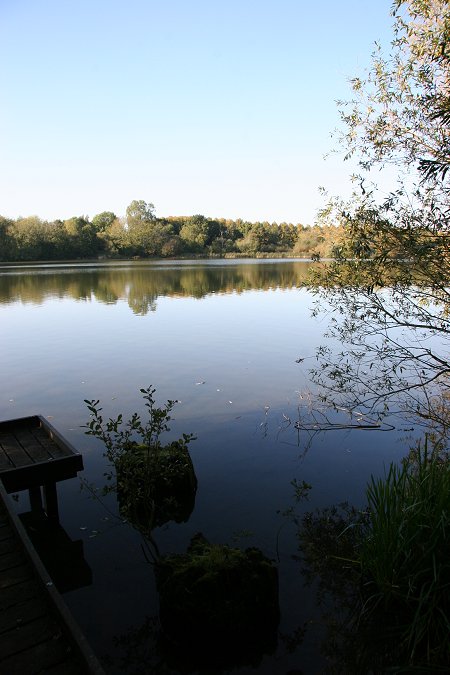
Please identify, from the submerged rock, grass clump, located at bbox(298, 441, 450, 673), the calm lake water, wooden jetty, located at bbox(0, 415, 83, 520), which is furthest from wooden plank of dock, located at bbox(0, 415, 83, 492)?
grass clump, located at bbox(298, 441, 450, 673)

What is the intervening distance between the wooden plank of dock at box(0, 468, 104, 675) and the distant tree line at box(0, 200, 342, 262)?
64.8 metres

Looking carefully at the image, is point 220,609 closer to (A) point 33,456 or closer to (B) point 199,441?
(A) point 33,456

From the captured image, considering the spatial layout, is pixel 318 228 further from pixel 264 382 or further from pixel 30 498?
pixel 30 498

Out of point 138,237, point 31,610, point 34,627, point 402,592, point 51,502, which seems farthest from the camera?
point 138,237

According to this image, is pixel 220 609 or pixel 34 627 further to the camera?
pixel 220 609

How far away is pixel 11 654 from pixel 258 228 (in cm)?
11418

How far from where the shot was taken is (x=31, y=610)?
11.0ft

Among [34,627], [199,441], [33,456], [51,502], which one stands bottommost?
[199,441]

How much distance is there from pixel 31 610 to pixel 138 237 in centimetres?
9684

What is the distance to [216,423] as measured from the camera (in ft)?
30.3

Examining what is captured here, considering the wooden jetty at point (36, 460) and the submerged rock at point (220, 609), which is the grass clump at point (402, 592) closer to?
the submerged rock at point (220, 609)

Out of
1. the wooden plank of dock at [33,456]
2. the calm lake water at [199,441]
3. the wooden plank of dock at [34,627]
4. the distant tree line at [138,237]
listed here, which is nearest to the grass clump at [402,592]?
the calm lake water at [199,441]

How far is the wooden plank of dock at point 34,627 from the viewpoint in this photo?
2.86 m

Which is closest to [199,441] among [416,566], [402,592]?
[402,592]
